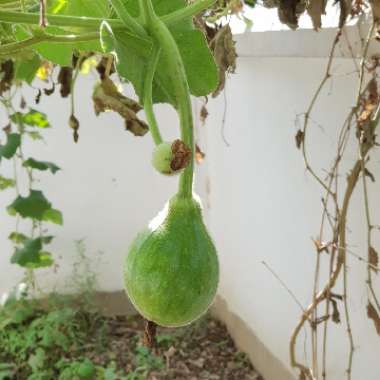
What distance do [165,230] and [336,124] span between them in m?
1.23


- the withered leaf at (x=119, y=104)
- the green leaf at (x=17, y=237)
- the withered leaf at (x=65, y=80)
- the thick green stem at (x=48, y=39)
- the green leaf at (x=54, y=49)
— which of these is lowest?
the green leaf at (x=17, y=237)

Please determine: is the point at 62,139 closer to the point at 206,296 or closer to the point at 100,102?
the point at 100,102

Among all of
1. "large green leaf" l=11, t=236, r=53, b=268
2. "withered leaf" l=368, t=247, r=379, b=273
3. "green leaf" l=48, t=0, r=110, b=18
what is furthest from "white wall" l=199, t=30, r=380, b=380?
"green leaf" l=48, t=0, r=110, b=18

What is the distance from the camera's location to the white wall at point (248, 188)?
5.78 feet

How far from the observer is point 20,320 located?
2.68m

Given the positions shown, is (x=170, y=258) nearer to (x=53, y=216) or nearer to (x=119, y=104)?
(x=119, y=104)

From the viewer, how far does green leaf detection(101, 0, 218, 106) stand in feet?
1.93

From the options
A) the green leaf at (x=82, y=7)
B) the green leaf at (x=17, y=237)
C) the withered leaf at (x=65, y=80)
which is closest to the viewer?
the green leaf at (x=82, y=7)

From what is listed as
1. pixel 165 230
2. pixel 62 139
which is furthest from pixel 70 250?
pixel 165 230

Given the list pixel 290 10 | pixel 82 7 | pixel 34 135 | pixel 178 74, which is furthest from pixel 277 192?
pixel 178 74

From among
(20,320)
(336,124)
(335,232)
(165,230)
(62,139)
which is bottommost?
(20,320)

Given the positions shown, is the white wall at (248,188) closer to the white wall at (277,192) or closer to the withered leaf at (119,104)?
the white wall at (277,192)

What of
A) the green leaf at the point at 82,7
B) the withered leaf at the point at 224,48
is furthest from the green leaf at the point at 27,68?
the green leaf at the point at 82,7

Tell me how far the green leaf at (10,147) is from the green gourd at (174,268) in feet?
5.85
